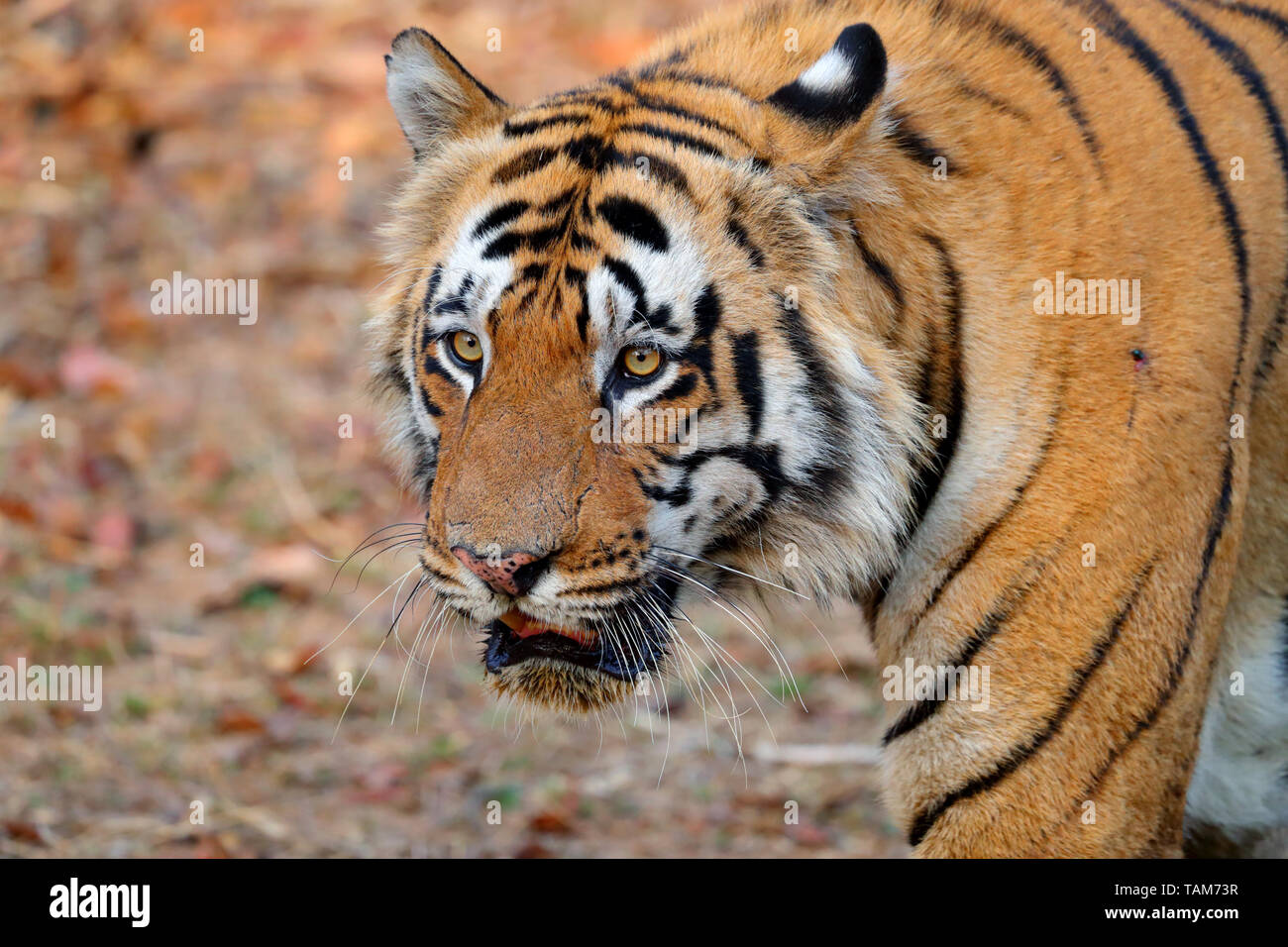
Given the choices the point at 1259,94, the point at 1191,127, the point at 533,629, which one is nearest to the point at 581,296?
the point at 533,629

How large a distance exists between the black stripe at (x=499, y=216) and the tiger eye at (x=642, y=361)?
40 cm

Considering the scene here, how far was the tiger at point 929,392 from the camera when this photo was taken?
253cm

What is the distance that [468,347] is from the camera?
9.01 feet

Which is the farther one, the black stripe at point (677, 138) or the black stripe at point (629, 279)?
the black stripe at point (677, 138)

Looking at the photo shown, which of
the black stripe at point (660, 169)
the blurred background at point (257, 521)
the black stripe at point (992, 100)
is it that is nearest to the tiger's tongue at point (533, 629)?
the blurred background at point (257, 521)

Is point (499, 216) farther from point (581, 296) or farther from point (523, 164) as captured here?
point (581, 296)

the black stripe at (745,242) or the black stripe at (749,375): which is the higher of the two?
the black stripe at (745,242)

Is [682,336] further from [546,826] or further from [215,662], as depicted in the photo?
[215,662]

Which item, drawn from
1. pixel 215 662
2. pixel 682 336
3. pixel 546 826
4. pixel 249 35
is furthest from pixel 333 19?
pixel 682 336

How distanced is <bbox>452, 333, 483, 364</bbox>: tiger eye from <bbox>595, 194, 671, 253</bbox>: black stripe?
35 centimetres

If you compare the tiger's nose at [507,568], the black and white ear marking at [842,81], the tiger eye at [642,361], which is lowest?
the tiger's nose at [507,568]

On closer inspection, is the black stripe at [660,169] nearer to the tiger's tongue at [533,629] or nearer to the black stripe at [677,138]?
the black stripe at [677,138]

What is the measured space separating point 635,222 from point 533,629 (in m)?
0.81

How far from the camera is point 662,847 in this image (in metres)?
4.12
